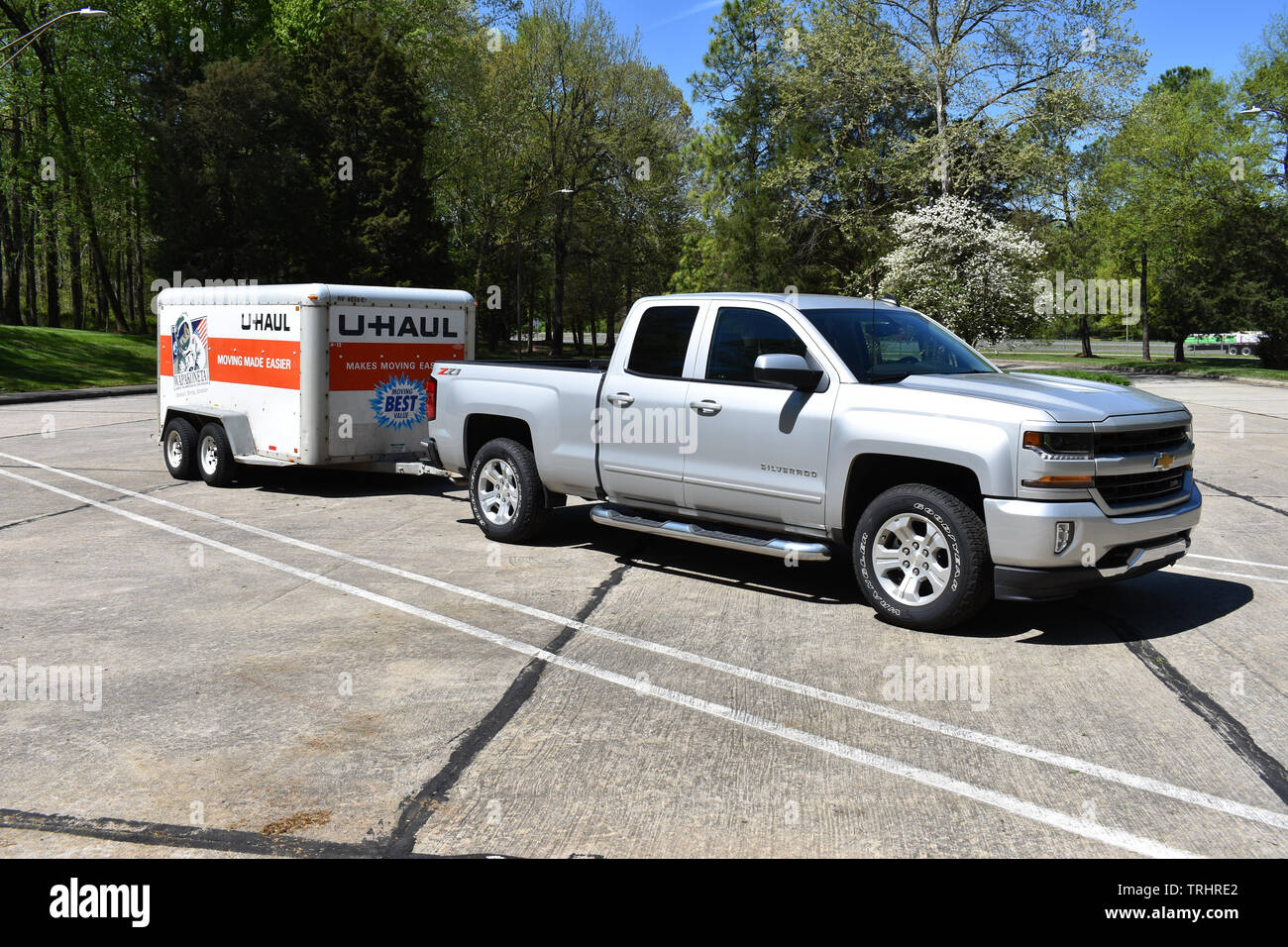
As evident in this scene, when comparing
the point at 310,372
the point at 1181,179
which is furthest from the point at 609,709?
the point at 1181,179

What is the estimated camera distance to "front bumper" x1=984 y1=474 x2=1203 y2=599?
19.7ft

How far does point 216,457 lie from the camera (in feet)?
41.7

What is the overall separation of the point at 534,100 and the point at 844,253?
16292mm

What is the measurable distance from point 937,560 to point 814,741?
204 cm

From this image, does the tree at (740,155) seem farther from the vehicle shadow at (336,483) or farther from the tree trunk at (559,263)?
the vehicle shadow at (336,483)

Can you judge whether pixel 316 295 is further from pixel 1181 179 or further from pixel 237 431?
pixel 1181 179

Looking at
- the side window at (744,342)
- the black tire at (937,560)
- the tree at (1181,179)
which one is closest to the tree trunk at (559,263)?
the tree at (1181,179)

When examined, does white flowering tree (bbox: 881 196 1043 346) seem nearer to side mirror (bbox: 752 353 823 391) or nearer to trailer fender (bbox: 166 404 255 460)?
trailer fender (bbox: 166 404 255 460)

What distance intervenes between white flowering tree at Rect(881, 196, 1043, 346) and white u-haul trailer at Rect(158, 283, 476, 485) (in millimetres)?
24063

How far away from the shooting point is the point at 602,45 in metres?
51.6

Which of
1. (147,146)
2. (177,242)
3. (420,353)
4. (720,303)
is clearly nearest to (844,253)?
(177,242)

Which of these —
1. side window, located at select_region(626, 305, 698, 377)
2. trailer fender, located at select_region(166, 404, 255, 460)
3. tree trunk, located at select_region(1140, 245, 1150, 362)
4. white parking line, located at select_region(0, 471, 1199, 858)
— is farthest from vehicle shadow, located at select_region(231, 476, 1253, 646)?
tree trunk, located at select_region(1140, 245, 1150, 362)

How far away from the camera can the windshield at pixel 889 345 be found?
284 inches

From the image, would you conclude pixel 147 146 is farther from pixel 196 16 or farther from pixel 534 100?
pixel 534 100
